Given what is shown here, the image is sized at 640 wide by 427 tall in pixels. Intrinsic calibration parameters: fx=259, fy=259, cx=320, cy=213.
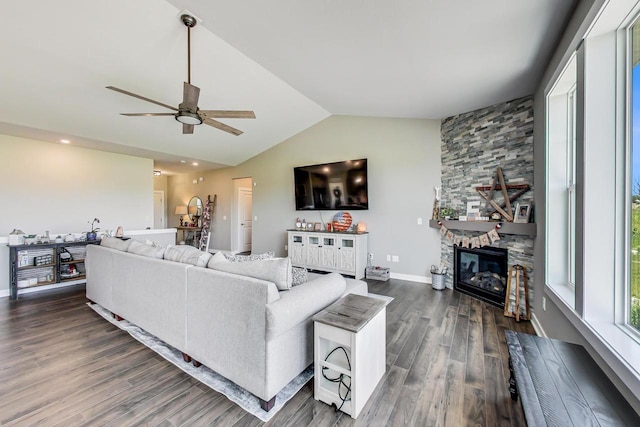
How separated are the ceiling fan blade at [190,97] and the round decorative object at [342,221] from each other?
11.2ft

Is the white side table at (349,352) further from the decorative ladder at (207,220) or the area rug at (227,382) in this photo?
the decorative ladder at (207,220)

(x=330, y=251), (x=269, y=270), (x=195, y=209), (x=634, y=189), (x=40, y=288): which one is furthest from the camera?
(x=195, y=209)

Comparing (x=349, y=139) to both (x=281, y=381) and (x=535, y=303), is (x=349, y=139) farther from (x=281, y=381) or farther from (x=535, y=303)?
(x=281, y=381)

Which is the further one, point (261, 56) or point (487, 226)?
point (487, 226)

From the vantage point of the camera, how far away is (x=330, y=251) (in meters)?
5.08

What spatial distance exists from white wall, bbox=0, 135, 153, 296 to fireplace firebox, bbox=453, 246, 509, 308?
6.42 meters

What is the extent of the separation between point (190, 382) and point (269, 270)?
1.06 meters

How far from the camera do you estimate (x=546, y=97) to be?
2.51 meters

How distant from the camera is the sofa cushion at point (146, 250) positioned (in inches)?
101

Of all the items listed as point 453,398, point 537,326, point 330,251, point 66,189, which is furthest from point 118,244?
point 537,326

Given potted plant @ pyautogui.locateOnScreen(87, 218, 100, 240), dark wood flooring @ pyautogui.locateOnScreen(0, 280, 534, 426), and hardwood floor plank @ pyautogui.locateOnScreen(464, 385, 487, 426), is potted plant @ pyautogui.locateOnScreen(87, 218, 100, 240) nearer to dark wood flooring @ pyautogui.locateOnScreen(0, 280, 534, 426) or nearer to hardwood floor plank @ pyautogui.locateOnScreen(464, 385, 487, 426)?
dark wood flooring @ pyautogui.locateOnScreen(0, 280, 534, 426)

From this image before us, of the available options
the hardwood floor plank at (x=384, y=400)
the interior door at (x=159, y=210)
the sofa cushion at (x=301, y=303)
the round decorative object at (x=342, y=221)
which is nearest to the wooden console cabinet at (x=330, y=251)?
the round decorative object at (x=342, y=221)

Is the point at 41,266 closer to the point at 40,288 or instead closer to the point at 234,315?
the point at 40,288

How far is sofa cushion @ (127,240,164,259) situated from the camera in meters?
2.56
